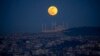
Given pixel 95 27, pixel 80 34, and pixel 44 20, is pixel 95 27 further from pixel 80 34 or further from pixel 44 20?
pixel 44 20

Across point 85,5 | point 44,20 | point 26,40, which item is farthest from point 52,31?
point 85,5

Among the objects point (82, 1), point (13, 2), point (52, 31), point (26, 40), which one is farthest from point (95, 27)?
point (13, 2)

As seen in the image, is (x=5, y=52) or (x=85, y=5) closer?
(x=5, y=52)

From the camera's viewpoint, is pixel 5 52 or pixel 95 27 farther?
pixel 95 27

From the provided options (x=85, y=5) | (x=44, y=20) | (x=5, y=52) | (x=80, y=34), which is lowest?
(x=5, y=52)

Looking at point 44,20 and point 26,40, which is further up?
point 44,20

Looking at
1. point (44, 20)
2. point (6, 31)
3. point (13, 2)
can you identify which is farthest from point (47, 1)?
point (6, 31)

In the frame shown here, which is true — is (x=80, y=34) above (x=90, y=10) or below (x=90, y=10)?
below

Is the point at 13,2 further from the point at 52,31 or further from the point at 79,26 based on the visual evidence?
the point at 79,26
